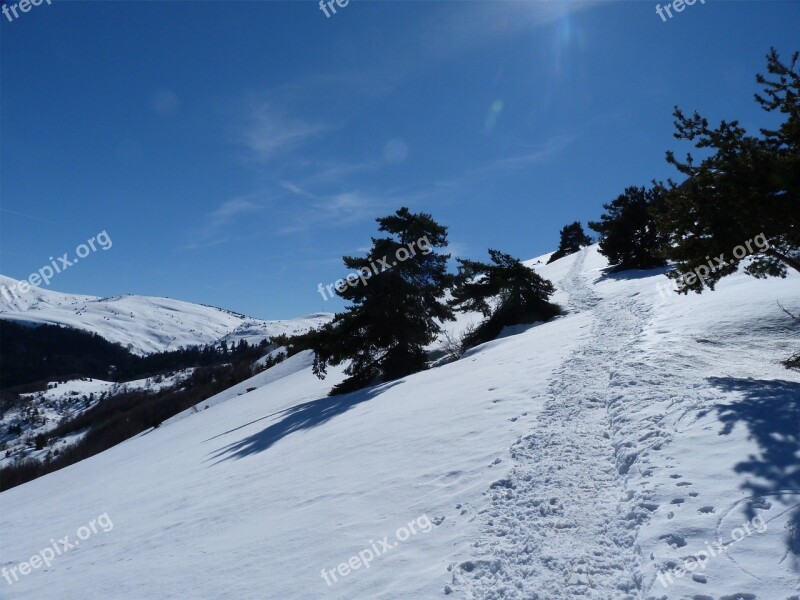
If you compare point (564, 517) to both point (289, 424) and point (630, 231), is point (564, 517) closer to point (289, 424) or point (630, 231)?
point (289, 424)

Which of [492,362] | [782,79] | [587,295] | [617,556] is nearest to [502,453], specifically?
[617,556]

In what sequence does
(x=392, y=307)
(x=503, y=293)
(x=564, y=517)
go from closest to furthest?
1. (x=564, y=517)
2. (x=392, y=307)
3. (x=503, y=293)

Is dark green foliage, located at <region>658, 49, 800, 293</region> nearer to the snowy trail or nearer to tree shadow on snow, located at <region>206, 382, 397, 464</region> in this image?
the snowy trail

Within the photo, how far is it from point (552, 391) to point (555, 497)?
401cm

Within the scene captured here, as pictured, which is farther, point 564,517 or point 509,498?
point 509,498

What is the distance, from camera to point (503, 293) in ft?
75.2

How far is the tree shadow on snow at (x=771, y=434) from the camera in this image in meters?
4.43

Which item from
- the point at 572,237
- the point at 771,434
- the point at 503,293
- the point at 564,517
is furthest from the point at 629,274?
the point at 572,237

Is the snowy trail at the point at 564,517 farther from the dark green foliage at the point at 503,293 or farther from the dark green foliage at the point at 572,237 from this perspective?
the dark green foliage at the point at 572,237

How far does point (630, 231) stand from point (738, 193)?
23.2 m

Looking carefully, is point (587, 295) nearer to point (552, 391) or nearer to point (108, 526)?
point (552, 391)

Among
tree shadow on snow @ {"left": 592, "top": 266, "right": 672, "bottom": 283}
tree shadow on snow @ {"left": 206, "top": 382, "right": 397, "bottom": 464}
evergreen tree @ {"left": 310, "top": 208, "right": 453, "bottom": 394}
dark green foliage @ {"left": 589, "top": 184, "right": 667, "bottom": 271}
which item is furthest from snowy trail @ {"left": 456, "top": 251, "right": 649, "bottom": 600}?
dark green foliage @ {"left": 589, "top": 184, "right": 667, "bottom": 271}

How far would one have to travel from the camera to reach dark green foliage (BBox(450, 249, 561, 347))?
2212 cm

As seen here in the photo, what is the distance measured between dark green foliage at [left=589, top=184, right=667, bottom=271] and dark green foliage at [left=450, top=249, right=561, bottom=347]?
31.6ft
